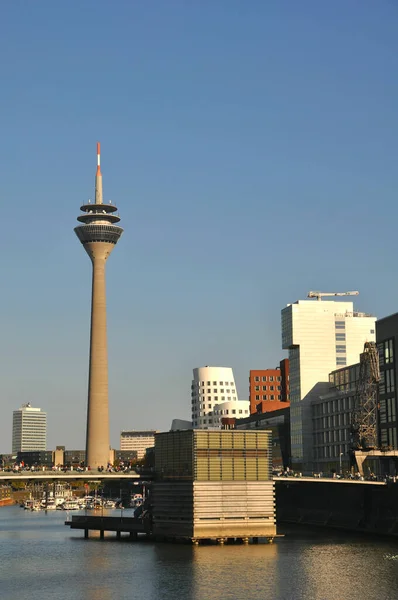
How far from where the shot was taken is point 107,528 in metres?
154

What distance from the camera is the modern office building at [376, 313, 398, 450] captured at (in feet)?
571

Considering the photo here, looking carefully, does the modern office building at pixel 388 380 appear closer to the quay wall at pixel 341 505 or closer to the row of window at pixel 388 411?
the row of window at pixel 388 411

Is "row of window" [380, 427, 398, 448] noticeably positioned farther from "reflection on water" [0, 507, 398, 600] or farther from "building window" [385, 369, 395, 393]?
"reflection on water" [0, 507, 398, 600]

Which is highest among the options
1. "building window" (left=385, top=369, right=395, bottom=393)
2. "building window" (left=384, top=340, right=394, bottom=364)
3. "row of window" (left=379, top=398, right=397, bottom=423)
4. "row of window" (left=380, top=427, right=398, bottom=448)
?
"building window" (left=384, top=340, right=394, bottom=364)

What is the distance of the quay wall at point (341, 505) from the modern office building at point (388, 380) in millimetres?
14737

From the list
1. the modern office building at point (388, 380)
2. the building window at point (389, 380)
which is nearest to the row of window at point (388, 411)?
A: the modern office building at point (388, 380)

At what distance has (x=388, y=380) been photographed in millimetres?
176875

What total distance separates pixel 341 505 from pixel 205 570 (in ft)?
196

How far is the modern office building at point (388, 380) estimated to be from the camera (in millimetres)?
174125

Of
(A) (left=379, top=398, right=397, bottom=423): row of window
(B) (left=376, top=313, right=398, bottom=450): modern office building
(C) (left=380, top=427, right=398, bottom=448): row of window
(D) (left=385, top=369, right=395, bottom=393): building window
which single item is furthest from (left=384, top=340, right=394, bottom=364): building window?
(C) (left=380, top=427, right=398, bottom=448): row of window

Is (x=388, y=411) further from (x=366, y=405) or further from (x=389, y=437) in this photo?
(x=366, y=405)

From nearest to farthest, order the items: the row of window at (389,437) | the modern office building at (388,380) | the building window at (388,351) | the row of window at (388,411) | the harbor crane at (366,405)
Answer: the harbor crane at (366,405), the modern office building at (388,380), the building window at (388,351), the row of window at (389,437), the row of window at (388,411)

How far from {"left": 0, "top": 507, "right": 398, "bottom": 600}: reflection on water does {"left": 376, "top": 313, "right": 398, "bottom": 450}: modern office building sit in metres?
38.5

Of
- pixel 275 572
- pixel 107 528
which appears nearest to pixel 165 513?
pixel 107 528
